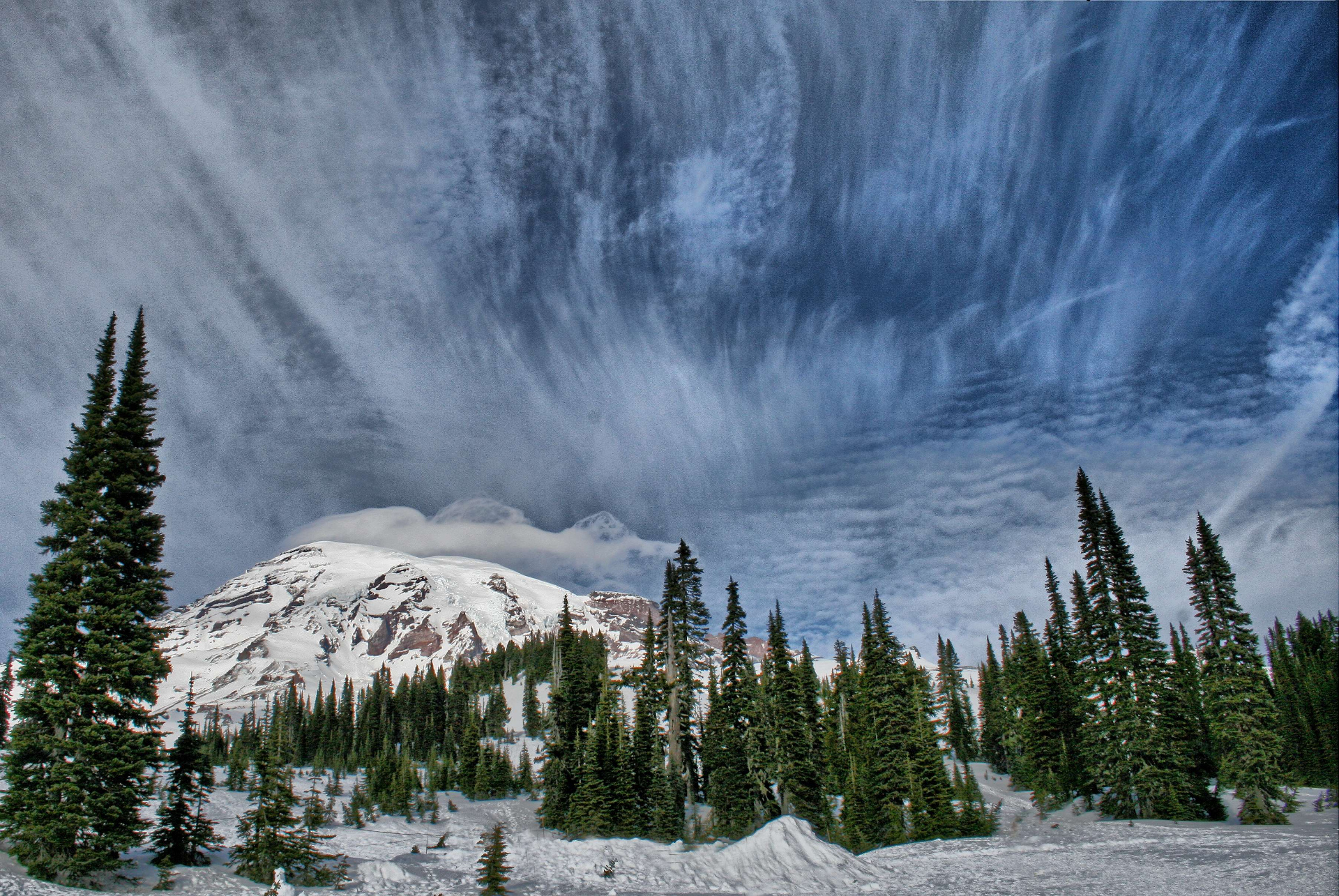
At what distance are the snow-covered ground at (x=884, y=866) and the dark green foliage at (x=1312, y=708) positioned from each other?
1321 inches

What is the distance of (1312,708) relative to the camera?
6844 cm

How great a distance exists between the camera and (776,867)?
2403cm

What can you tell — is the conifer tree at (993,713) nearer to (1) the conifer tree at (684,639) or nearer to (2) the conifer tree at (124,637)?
(1) the conifer tree at (684,639)

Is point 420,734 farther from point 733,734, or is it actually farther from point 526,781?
point 733,734

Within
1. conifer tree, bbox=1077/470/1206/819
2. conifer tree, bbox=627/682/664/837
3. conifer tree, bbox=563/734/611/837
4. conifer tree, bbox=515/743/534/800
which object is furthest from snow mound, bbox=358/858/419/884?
conifer tree, bbox=515/743/534/800

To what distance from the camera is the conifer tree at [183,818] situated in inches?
852

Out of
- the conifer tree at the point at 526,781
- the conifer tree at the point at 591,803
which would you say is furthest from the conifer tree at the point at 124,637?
the conifer tree at the point at 526,781

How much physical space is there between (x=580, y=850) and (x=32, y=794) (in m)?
19.8

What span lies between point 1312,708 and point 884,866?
242 ft

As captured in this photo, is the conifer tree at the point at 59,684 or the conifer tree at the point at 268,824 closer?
the conifer tree at the point at 59,684

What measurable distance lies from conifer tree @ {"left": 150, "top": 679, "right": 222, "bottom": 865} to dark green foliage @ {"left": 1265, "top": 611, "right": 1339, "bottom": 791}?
65897 millimetres

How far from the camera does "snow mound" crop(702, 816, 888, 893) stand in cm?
2217

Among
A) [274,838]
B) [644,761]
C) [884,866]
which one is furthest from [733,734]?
[274,838]

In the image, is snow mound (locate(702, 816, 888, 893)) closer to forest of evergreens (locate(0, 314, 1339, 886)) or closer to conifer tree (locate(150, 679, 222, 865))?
forest of evergreens (locate(0, 314, 1339, 886))
